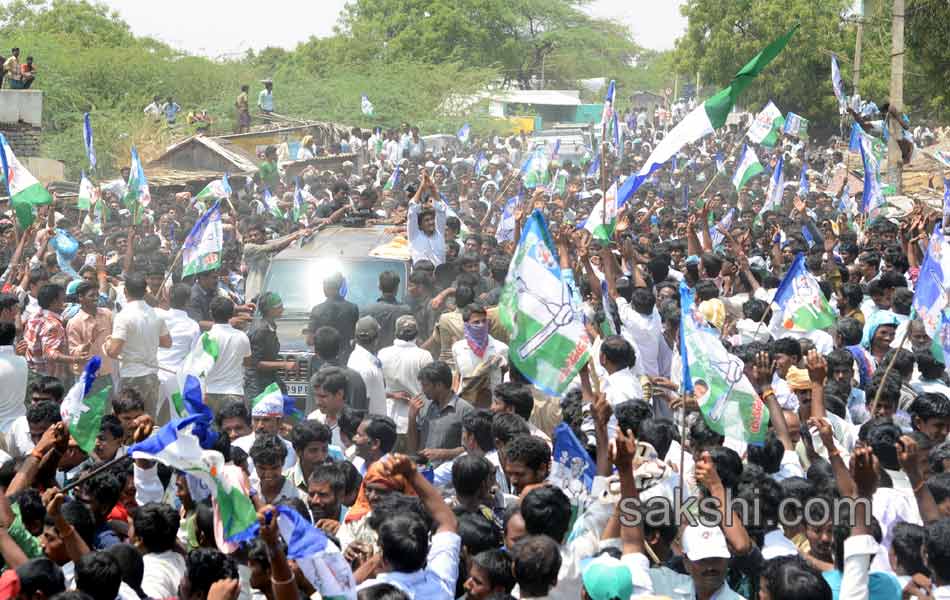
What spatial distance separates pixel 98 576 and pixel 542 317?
119 inches

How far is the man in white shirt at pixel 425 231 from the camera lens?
450 inches

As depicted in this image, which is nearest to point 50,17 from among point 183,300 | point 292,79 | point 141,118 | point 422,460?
point 292,79

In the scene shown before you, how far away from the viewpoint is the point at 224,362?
8.68m

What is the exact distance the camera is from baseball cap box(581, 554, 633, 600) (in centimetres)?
439

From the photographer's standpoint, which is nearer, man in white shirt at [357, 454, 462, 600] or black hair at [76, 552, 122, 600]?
black hair at [76, 552, 122, 600]

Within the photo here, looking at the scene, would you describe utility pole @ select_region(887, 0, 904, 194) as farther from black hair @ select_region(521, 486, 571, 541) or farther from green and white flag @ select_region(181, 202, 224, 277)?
black hair @ select_region(521, 486, 571, 541)

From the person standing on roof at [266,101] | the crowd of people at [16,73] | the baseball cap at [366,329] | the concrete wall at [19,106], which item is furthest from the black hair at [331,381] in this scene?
the person standing on roof at [266,101]

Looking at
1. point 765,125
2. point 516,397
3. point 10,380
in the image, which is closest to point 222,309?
point 10,380

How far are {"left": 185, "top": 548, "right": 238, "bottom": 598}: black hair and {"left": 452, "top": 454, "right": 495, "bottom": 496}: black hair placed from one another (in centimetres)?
127

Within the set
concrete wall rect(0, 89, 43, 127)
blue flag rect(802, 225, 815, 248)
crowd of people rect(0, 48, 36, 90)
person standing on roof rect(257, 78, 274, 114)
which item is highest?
crowd of people rect(0, 48, 36, 90)

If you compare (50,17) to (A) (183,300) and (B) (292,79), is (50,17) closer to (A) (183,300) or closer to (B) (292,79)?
(B) (292,79)

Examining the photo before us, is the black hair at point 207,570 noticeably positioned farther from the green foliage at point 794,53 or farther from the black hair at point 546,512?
the green foliage at point 794,53

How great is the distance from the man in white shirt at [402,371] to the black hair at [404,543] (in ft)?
12.0

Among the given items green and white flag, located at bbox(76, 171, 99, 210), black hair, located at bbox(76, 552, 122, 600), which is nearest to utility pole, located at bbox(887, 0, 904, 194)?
green and white flag, located at bbox(76, 171, 99, 210)
